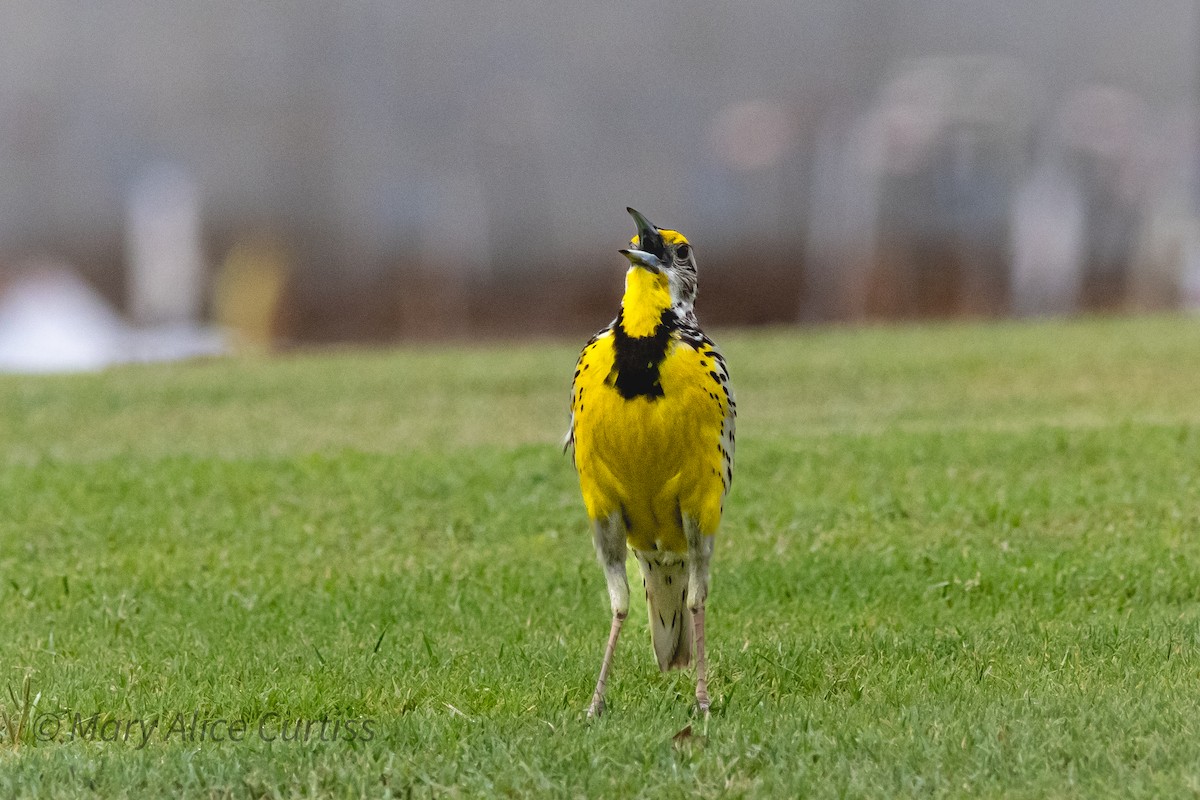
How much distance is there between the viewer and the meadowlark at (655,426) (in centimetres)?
609

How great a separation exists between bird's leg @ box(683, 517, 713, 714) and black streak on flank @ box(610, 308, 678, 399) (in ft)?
2.01

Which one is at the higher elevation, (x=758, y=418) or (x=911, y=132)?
(x=911, y=132)

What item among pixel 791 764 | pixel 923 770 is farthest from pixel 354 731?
pixel 923 770

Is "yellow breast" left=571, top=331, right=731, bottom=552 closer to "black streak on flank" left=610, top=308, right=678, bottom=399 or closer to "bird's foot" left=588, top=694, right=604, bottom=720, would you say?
"black streak on flank" left=610, top=308, right=678, bottom=399

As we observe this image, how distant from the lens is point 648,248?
6.23 m

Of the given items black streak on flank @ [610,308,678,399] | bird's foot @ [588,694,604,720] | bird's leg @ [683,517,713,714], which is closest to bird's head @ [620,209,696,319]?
black streak on flank @ [610,308,678,399]

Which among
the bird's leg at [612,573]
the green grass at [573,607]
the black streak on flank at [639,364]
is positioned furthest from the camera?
the bird's leg at [612,573]

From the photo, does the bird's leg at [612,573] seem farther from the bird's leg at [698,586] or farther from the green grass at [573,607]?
the bird's leg at [698,586]

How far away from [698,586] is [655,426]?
83 cm

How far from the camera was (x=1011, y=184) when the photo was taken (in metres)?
24.0

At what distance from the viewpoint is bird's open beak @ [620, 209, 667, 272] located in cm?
612

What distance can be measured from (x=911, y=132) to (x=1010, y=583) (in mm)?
16182

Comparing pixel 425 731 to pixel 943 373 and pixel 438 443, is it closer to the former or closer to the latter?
pixel 438 443

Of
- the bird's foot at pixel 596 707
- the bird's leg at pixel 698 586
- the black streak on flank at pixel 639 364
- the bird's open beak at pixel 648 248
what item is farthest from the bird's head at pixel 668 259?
the bird's foot at pixel 596 707
